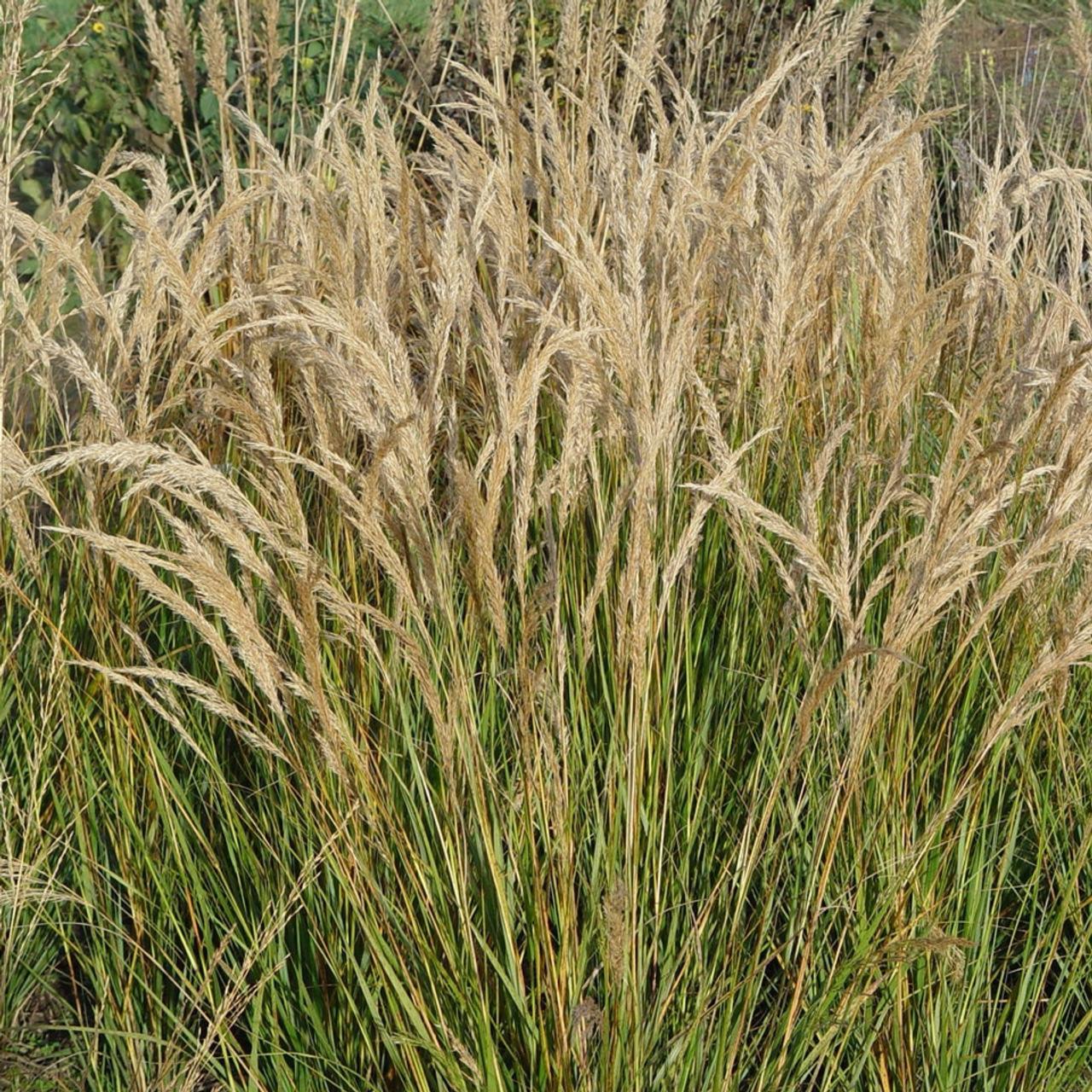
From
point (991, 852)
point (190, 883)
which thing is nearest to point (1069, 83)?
point (991, 852)

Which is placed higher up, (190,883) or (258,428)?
(258,428)

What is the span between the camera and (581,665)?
1846 millimetres

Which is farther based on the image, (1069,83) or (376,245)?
(1069,83)

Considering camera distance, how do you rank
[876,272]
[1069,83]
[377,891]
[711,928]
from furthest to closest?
[1069,83] < [876,272] < [711,928] < [377,891]

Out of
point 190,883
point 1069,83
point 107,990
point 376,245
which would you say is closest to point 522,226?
point 376,245

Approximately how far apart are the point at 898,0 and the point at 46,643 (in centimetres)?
710

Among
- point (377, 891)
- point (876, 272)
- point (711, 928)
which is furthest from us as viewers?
point (876, 272)

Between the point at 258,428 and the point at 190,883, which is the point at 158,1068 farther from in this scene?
the point at 258,428

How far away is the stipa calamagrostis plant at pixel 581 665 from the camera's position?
1.70 metres

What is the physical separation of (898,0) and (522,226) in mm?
6396

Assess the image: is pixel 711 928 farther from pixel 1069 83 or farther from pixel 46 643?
pixel 1069 83

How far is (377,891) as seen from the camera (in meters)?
1.76

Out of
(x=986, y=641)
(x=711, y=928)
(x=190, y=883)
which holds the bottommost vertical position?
(x=190, y=883)

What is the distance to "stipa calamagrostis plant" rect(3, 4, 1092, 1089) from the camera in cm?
170
